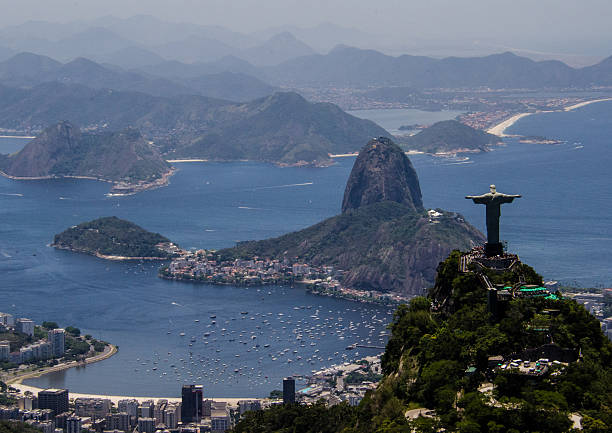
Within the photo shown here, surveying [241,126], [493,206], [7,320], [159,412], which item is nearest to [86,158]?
[241,126]

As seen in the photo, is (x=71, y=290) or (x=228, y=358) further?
(x=71, y=290)

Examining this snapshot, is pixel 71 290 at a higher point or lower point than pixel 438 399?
lower

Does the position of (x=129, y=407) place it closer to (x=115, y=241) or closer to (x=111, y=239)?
(x=115, y=241)

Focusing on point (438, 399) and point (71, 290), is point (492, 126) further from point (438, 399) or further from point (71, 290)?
point (438, 399)

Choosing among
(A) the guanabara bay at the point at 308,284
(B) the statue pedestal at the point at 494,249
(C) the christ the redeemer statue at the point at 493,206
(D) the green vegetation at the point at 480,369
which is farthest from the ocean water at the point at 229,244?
(C) the christ the redeemer statue at the point at 493,206

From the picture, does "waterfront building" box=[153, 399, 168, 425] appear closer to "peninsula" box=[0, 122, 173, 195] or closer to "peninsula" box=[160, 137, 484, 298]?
"peninsula" box=[160, 137, 484, 298]

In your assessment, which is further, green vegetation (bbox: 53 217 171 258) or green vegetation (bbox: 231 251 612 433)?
green vegetation (bbox: 53 217 171 258)

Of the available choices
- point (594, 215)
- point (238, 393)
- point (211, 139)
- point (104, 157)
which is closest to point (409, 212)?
point (594, 215)

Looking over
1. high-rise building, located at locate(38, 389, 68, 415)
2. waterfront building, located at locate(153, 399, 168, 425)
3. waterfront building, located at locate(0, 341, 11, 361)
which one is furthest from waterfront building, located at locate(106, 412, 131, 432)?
waterfront building, located at locate(0, 341, 11, 361)
